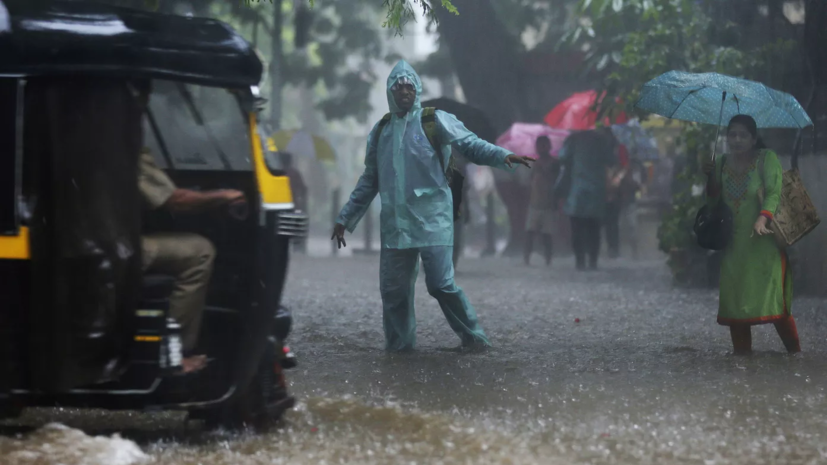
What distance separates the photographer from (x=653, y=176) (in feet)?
80.0

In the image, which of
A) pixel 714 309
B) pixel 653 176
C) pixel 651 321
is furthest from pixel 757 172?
pixel 653 176

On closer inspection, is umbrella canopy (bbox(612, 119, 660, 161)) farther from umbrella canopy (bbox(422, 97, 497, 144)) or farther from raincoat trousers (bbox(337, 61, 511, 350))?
raincoat trousers (bbox(337, 61, 511, 350))

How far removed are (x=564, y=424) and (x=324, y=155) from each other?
1980 cm

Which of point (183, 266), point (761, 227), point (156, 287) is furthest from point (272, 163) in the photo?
point (761, 227)

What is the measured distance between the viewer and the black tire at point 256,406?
5566 millimetres

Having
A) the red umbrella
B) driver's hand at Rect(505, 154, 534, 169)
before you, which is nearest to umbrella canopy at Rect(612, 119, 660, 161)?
the red umbrella

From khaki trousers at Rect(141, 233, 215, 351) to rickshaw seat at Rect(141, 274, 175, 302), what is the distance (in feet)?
0.18

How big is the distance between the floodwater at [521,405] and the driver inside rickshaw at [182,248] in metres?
0.55

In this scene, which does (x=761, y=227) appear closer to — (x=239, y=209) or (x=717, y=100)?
(x=717, y=100)

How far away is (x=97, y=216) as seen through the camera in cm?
503

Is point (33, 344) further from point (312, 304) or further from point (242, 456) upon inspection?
point (312, 304)

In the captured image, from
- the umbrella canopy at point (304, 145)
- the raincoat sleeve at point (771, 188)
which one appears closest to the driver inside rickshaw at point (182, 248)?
the raincoat sleeve at point (771, 188)

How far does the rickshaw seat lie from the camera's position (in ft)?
17.0

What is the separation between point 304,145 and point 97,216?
20.7 m
